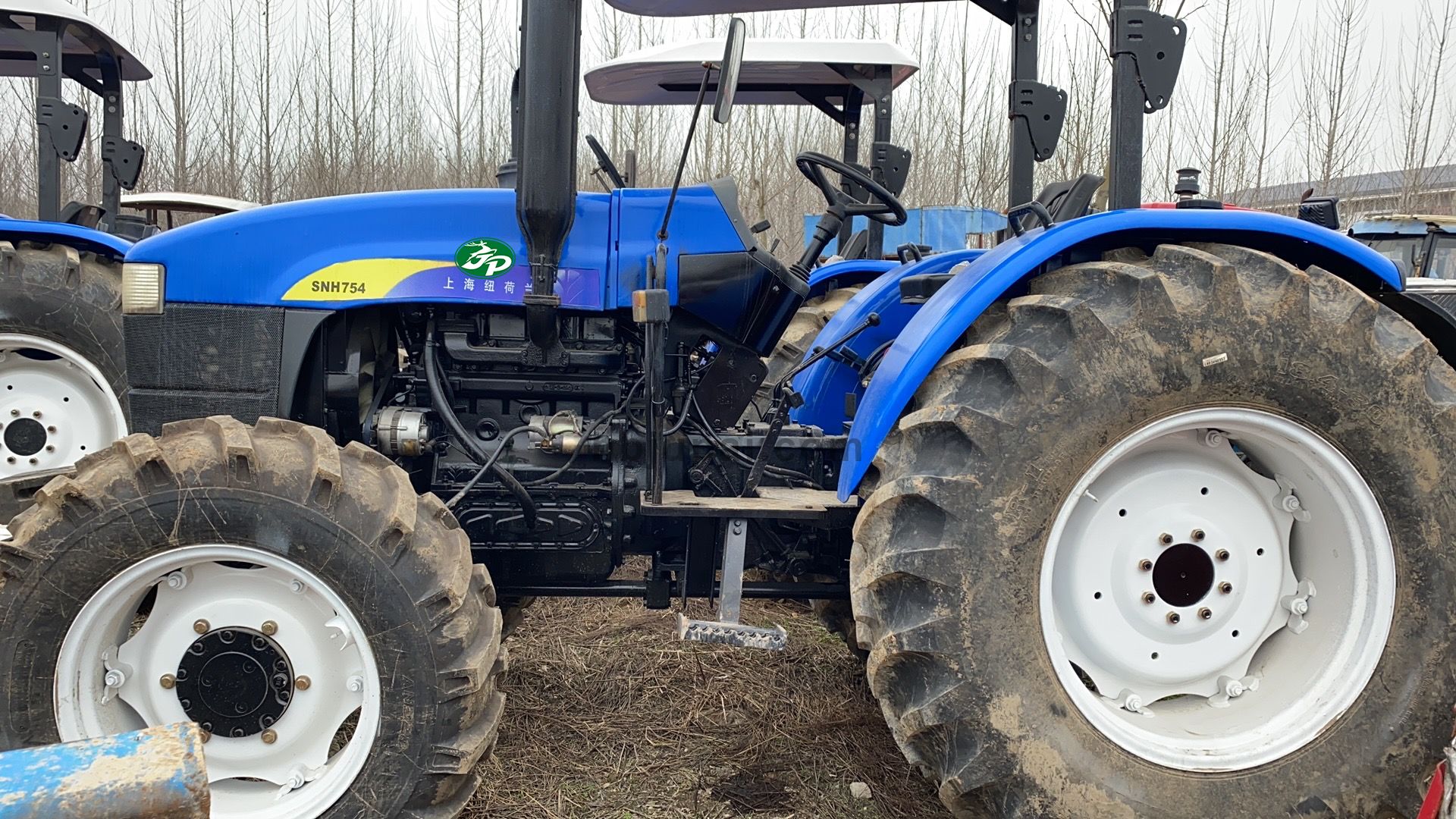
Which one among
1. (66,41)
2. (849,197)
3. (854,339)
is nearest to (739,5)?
(849,197)

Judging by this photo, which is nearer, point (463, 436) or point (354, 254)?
point (354, 254)

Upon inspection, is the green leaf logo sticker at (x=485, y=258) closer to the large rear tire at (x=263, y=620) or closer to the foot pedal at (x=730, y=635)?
the large rear tire at (x=263, y=620)

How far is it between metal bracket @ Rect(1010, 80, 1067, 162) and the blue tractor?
1.08ft

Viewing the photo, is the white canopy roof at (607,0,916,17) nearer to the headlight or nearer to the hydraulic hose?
the hydraulic hose

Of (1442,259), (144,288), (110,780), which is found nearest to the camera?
(110,780)

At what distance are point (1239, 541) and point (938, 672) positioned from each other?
0.77 meters

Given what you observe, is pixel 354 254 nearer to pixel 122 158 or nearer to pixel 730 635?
pixel 730 635

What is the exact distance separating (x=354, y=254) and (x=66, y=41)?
13.7ft

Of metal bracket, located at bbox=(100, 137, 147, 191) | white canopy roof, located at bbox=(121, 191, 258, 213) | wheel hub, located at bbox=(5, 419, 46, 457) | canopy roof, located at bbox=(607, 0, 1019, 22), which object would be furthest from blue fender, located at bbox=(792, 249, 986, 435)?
white canopy roof, located at bbox=(121, 191, 258, 213)

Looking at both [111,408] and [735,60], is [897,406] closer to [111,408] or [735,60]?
[735,60]

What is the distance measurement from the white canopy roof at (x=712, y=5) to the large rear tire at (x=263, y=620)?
144 centimetres

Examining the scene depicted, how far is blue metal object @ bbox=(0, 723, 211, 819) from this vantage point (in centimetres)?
113

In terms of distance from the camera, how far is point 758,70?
11.7 ft

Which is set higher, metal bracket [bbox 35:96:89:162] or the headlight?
metal bracket [bbox 35:96:89:162]
